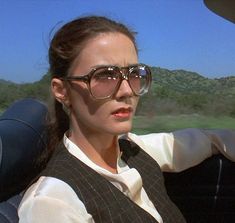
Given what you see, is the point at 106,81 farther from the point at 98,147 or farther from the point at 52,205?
the point at 52,205

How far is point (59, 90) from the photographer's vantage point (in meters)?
A: 1.40

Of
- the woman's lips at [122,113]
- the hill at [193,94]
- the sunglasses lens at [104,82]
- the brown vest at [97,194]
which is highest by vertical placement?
the sunglasses lens at [104,82]

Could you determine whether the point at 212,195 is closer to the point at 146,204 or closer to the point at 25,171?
the point at 146,204

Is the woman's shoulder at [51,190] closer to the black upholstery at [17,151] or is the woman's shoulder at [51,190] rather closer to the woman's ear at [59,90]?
the black upholstery at [17,151]

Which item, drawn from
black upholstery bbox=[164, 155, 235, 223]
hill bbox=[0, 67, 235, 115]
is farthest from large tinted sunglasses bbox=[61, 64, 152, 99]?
hill bbox=[0, 67, 235, 115]

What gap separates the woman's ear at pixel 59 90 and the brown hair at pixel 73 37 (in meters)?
0.02

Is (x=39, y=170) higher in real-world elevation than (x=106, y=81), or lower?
lower

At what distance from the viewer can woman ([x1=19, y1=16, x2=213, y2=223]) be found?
1250 millimetres

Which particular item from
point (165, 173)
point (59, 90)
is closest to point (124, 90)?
point (59, 90)

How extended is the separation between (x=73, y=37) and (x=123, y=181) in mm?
394

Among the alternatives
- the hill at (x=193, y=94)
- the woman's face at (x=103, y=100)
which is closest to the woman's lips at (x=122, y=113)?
the woman's face at (x=103, y=100)

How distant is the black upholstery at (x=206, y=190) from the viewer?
1947mm

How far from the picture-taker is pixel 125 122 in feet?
4.44

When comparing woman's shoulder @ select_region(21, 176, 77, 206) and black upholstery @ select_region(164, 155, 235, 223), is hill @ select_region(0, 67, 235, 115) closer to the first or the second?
black upholstery @ select_region(164, 155, 235, 223)
